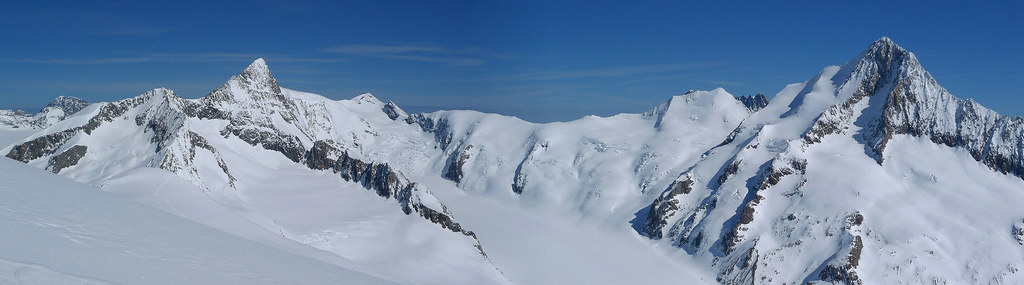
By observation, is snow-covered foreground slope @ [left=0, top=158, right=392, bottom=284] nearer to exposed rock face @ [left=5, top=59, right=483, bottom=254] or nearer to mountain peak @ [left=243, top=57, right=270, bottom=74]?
exposed rock face @ [left=5, top=59, right=483, bottom=254]

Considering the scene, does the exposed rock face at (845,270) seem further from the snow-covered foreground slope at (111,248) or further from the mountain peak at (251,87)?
the mountain peak at (251,87)

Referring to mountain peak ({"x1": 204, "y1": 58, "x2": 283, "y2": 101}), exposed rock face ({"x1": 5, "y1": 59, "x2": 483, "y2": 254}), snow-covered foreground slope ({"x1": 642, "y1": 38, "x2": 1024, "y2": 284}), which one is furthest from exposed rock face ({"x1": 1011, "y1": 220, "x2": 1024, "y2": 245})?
mountain peak ({"x1": 204, "y1": 58, "x2": 283, "y2": 101})

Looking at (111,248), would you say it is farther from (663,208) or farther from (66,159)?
(663,208)

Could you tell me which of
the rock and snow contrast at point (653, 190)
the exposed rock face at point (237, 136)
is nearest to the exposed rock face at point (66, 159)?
the exposed rock face at point (237, 136)

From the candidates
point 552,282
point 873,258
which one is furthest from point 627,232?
point 873,258

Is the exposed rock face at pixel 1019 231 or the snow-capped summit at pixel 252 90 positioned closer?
the exposed rock face at pixel 1019 231

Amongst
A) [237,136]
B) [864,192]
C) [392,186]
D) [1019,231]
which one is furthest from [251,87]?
[1019,231]
